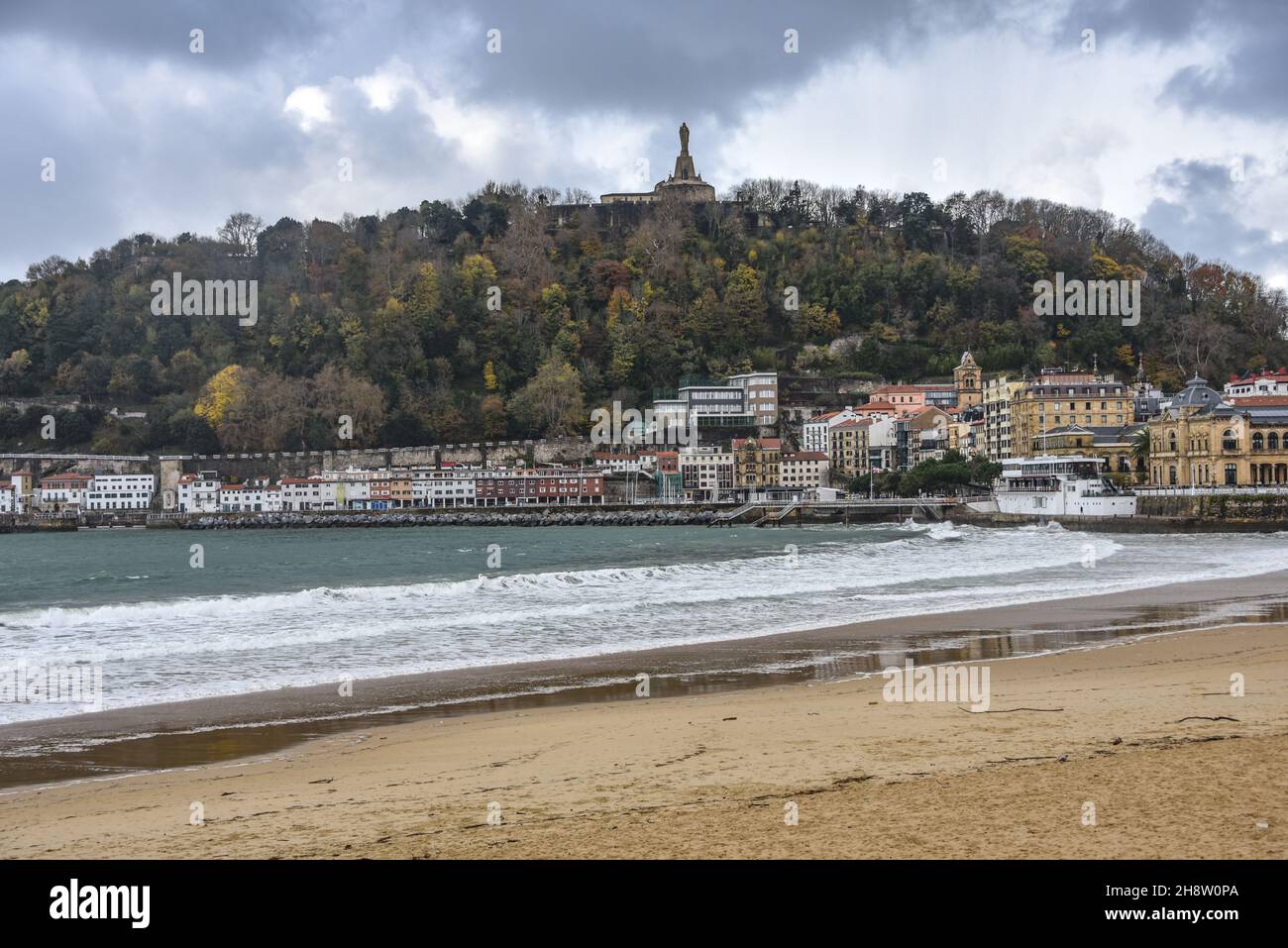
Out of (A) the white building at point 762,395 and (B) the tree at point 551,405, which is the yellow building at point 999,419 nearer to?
(A) the white building at point 762,395

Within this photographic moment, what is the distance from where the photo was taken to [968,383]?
105 metres

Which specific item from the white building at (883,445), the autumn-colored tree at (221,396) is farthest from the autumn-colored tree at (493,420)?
the white building at (883,445)

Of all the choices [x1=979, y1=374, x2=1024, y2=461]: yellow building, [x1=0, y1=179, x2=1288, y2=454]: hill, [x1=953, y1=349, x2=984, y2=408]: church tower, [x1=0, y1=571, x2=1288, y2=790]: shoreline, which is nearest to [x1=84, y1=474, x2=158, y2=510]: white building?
[x1=0, y1=179, x2=1288, y2=454]: hill

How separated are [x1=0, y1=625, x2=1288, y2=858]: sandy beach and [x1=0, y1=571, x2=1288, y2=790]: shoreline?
70cm

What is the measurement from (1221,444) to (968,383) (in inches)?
1652

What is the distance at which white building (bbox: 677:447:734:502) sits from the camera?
9981 centimetres

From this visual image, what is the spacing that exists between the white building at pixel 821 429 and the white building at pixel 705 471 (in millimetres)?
8070

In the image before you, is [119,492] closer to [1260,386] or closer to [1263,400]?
[1263,400]

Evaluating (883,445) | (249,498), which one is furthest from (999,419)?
(249,498)

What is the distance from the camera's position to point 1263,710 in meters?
9.30

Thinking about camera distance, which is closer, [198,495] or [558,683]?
[558,683]

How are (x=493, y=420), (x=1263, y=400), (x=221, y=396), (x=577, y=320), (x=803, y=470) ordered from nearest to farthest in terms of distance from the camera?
(x=1263, y=400), (x=803, y=470), (x=493, y=420), (x=221, y=396), (x=577, y=320)

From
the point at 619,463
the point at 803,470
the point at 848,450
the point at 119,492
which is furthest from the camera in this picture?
the point at 119,492

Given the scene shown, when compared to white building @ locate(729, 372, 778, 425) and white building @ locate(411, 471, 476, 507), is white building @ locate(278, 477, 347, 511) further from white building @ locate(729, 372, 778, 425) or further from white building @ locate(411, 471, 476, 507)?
white building @ locate(729, 372, 778, 425)
